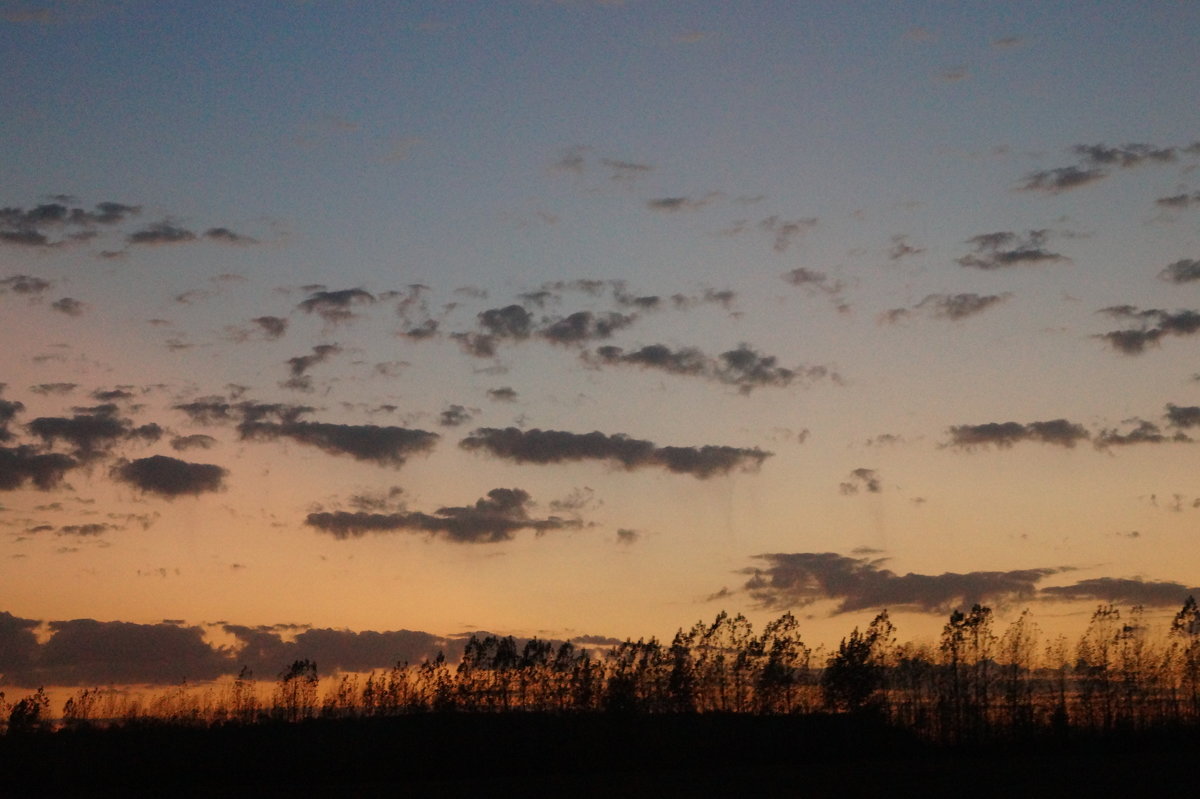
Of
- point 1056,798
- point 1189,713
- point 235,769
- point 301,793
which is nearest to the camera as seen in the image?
point 1056,798

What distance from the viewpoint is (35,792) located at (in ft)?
231

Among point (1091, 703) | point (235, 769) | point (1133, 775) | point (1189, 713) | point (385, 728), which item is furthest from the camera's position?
point (1091, 703)

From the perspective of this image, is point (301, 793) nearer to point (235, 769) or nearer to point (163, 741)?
point (235, 769)

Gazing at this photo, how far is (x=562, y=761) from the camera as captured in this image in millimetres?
92812

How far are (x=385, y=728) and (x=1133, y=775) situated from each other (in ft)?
206

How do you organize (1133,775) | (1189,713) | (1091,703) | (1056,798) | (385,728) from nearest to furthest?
(1056,798)
(1133,775)
(385,728)
(1189,713)
(1091,703)

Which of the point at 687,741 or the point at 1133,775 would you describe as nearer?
the point at 1133,775

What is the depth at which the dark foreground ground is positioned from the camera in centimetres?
6956

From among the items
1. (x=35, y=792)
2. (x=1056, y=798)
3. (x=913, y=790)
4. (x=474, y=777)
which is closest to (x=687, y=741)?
(x=474, y=777)

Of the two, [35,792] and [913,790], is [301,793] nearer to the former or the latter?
[35,792]

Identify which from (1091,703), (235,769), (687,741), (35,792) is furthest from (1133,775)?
(1091,703)

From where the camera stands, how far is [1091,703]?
182625 millimetres

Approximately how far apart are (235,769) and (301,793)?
1673 centimetres

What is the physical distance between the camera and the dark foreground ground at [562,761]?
228ft
